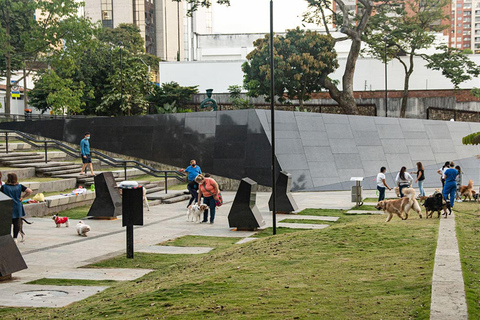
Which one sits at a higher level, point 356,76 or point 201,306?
point 356,76

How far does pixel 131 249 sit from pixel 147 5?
9417 centimetres

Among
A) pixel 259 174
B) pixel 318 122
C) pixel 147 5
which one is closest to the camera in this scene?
pixel 259 174

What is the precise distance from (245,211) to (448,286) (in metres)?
9.86

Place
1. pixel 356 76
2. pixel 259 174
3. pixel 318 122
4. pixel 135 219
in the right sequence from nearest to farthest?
pixel 135 219 → pixel 259 174 → pixel 318 122 → pixel 356 76

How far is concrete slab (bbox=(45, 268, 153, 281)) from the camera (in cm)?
1012

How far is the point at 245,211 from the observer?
52.6ft

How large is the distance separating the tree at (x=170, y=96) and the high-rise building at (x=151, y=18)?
4504cm

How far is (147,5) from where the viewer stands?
101m

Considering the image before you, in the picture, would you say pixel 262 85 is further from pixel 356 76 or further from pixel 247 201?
pixel 247 201

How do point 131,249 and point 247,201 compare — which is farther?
point 247,201

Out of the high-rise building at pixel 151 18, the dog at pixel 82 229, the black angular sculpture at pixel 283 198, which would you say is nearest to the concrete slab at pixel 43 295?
the dog at pixel 82 229

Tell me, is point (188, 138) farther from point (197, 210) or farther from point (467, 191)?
point (467, 191)

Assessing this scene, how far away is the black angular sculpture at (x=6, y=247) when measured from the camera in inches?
385

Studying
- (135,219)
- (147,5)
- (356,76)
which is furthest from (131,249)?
(147,5)
